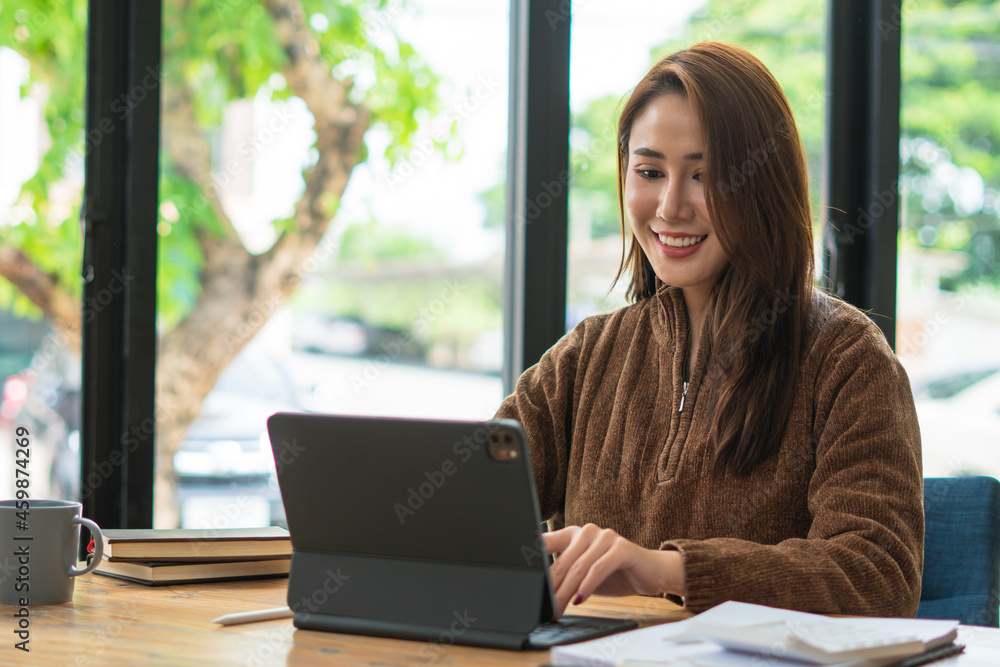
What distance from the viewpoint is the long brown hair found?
136 centimetres

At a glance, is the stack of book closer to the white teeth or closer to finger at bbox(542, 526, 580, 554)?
finger at bbox(542, 526, 580, 554)

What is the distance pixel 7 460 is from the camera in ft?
6.88

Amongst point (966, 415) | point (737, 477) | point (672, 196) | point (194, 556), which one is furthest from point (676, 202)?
point (966, 415)

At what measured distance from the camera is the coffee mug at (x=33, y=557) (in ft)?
3.45

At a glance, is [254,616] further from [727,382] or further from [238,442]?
[238,442]

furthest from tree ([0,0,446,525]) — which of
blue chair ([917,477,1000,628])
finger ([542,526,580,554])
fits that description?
blue chair ([917,477,1000,628])

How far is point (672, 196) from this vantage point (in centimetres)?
146

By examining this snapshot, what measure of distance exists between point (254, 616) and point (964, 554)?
1.01 metres

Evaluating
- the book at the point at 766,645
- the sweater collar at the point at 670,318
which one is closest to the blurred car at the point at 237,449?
the sweater collar at the point at 670,318

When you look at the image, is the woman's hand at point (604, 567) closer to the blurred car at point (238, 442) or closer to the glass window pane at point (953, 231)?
the blurred car at point (238, 442)

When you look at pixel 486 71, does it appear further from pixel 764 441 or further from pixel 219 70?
pixel 764 441

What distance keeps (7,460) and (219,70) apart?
101cm

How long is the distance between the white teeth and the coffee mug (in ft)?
3.13

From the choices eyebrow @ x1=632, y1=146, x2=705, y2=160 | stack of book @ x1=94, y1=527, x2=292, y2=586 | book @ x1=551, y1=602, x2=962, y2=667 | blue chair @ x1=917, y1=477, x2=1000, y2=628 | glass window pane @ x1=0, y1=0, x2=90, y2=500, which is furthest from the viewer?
glass window pane @ x1=0, y1=0, x2=90, y2=500
